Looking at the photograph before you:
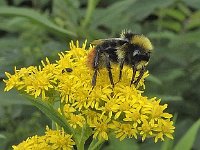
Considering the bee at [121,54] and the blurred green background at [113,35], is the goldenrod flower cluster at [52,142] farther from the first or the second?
the blurred green background at [113,35]

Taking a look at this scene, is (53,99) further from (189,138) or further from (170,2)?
(170,2)

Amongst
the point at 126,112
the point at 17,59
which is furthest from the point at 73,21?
the point at 126,112

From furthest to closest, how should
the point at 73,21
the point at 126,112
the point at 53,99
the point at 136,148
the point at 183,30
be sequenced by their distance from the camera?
1. the point at 183,30
2. the point at 73,21
3. the point at 136,148
4. the point at 53,99
5. the point at 126,112

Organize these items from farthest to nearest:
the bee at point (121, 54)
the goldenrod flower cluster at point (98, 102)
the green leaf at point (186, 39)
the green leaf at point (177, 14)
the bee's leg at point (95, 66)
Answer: the green leaf at point (177, 14)
the green leaf at point (186, 39)
the bee at point (121, 54)
the bee's leg at point (95, 66)
the goldenrod flower cluster at point (98, 102)

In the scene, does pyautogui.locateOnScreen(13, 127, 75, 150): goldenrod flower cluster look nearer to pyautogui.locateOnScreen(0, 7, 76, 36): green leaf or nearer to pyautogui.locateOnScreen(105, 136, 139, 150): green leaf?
pyautogui.locateOnScreen(105, 136, 139, 150): green leaf

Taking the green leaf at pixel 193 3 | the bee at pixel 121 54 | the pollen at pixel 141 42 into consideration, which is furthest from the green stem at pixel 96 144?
the green leaf at pixel 193 3

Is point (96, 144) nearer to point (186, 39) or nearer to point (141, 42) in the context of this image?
point (141, 42)
